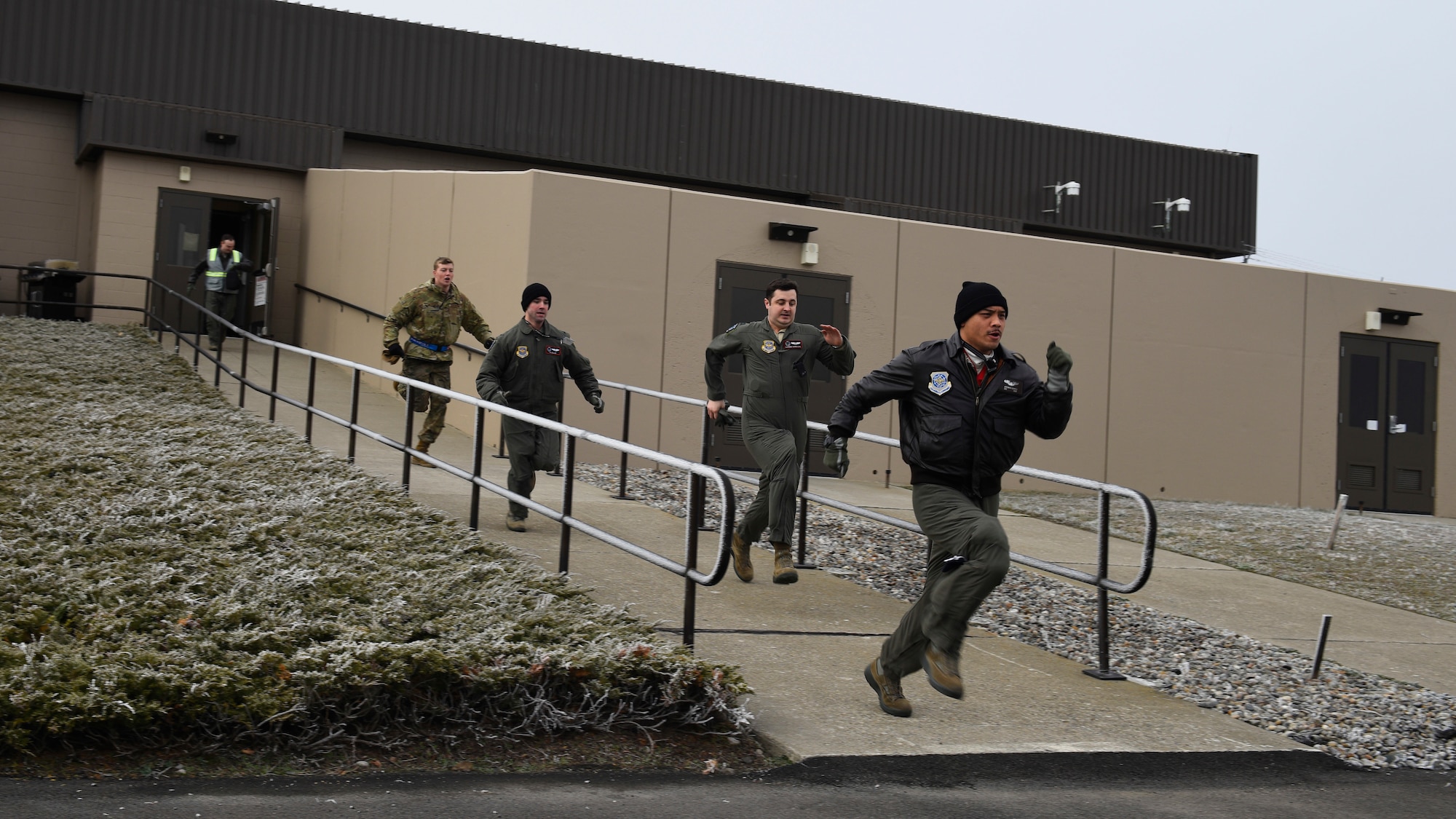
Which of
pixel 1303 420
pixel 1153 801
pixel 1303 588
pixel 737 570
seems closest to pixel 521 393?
pixel 737 570

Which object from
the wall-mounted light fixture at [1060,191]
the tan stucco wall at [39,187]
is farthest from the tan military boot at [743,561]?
the wall-mounted light fixture at [1060,191]

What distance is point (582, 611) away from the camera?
19.8 feet

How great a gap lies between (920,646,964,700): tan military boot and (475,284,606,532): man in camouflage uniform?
3.74m

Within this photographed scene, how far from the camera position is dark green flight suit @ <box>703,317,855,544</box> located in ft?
24.0

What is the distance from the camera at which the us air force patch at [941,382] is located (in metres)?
5.20

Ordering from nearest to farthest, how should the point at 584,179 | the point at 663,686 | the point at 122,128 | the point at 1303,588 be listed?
the point at 663,686 < the point at 1303,588 < the point at 584,179 < the point at 122,128

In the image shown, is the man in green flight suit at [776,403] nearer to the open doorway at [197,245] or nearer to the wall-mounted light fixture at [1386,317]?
the wall-mounted light fixture at [1386,317]

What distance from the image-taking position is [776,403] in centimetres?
748

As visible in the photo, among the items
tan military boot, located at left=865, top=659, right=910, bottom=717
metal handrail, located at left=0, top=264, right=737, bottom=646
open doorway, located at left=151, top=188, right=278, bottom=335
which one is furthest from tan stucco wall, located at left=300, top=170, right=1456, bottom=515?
tan military boot, located at left=865, top=659, right=910, bottom=717

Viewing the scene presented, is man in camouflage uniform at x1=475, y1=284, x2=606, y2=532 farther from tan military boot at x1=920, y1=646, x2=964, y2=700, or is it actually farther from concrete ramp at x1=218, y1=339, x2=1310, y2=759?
tan military boot at x1=920, y1=646, x2=964, y2=700

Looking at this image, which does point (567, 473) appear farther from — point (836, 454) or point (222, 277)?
point (222, 277)

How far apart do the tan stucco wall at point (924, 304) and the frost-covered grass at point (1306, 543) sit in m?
1.40

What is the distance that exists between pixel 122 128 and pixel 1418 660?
1736cm

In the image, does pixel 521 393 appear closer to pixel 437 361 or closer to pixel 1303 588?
pixel 437 361
